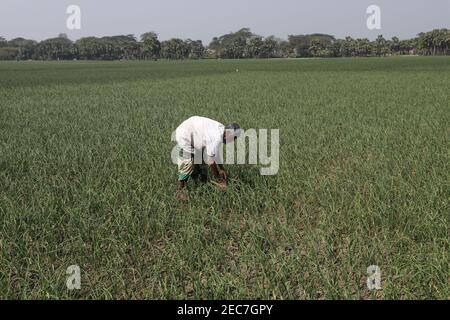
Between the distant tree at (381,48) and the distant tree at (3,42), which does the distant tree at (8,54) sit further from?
the distant tree at (381,48)

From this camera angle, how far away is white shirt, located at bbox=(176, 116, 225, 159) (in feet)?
11.0

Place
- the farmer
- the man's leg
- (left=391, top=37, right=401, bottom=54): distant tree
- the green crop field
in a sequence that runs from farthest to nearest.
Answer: (left=391, top=37, right=401, bottom=54): distant tree
the man's leg
the farmer
the green crop field

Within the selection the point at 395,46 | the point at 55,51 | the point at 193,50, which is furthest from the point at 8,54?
the point at 395,46

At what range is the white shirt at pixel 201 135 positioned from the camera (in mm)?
3361

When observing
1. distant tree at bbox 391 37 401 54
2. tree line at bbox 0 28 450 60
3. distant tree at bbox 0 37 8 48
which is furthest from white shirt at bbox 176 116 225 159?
distant tree at bbox 0 37 8 48

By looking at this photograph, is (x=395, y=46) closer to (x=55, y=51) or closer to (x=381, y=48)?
(x=381, y=48)

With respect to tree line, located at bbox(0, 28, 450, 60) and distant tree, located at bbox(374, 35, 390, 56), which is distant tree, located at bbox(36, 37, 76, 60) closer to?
tree line, located at bbox(0, 28, 450, 60)

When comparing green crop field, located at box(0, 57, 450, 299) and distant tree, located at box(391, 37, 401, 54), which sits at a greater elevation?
distant tree, located at box(391, 37, 401, 54)

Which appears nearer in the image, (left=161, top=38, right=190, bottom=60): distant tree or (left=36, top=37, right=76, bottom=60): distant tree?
(left=161, top=38, right=190, bottom=60): distant tree

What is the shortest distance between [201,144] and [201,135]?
0.35 ft

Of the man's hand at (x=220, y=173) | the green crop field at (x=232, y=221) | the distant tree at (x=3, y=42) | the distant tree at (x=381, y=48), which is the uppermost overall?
the distant tree at (x=3, y=42)

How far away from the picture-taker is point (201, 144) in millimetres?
3611

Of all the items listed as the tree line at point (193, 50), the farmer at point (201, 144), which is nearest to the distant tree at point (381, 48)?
the tree line at point (193, 50)

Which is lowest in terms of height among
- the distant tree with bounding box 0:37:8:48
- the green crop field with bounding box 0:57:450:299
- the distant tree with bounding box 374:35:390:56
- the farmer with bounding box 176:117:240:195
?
the green crop field with bounding box 0:57:450:299
